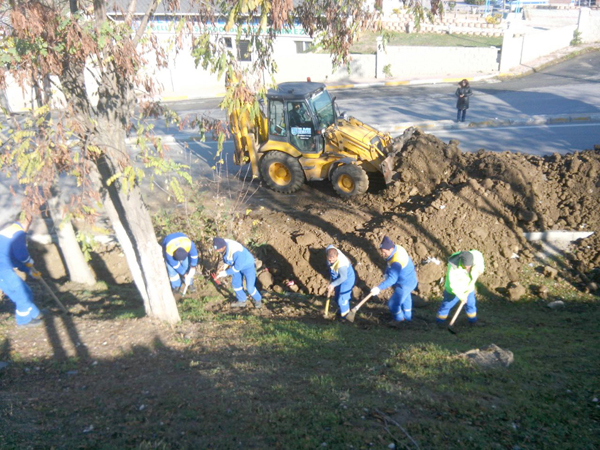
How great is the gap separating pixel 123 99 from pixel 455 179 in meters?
6.96

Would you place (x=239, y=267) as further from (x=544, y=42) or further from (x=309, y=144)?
(x=544, y=42)

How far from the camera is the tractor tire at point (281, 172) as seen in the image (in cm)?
1060

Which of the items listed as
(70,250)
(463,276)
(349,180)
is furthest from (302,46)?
(463,276)

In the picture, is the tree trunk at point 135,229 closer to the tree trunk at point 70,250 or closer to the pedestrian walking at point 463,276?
the tree trunk at point 70,250

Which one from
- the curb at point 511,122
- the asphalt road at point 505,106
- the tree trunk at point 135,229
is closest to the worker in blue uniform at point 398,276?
the tree trunk at point 135,229

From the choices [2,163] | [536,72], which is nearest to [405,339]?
[2,163]

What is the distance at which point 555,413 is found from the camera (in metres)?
4.62

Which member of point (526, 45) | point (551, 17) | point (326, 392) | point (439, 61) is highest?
point (551, 17)

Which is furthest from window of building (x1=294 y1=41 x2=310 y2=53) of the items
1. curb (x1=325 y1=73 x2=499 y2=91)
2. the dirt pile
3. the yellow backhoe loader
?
the dirt pile

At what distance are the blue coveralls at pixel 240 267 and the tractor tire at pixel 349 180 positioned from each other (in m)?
3.30

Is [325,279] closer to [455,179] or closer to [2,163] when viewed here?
[455,179]

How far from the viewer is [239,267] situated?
7.45 metres

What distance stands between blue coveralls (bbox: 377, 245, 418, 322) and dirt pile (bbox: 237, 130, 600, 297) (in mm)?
1034

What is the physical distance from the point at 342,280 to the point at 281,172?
15.3 ft
